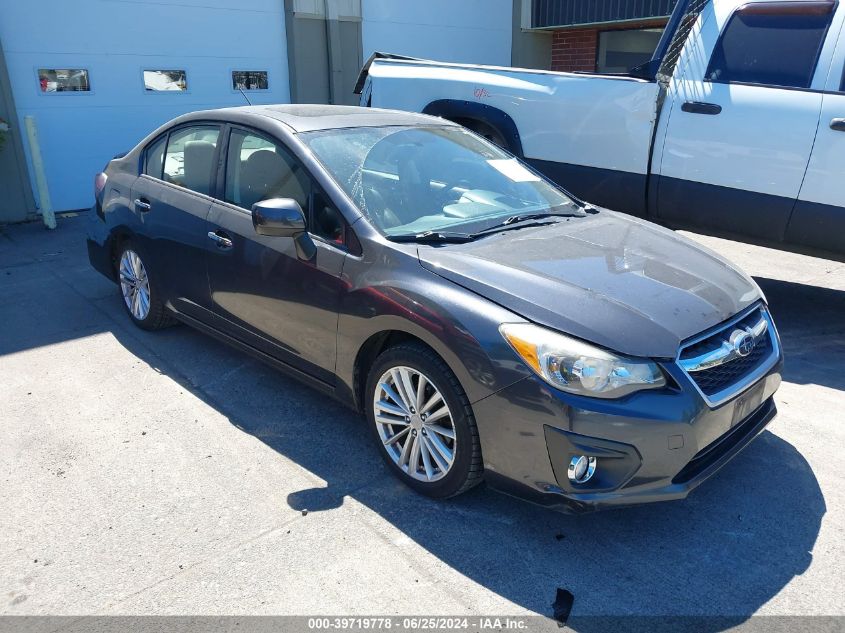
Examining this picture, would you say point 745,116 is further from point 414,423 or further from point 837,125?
point 414,423

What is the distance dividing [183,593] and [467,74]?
5094 millimetres

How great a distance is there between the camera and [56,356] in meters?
4.81

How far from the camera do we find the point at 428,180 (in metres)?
3.78

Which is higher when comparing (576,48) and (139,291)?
(576,48)

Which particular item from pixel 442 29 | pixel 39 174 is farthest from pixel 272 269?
pixel 442 29

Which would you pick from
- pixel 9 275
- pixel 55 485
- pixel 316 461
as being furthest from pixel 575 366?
pixel 9 275

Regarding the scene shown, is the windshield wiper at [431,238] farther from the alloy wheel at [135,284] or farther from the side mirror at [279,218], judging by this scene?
the alloy wheel at [135,284]

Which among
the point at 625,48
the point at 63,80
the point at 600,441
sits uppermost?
the point at 625,48

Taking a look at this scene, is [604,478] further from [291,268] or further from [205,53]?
[205,53]

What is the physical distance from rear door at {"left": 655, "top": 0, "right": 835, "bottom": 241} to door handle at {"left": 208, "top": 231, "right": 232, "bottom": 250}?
3.39m

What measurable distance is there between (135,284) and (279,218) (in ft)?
7.36

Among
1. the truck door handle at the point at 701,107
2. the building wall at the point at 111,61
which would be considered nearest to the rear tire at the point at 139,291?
the truck door handle at the point at 701,107

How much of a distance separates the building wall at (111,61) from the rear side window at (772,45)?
7067mm

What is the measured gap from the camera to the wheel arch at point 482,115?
20.1ft
